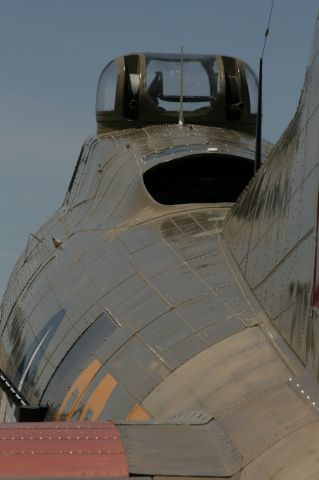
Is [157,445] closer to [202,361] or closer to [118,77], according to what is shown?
[202,361]

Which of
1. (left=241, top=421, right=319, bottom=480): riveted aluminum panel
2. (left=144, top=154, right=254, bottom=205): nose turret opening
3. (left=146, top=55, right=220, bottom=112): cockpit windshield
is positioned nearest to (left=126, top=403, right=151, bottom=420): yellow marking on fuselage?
(left=241, top=421, right=319, bottom=480): riveted aluminum panel

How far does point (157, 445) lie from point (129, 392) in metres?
2.64

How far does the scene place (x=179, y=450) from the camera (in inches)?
229

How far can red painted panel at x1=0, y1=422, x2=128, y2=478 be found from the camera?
17.5 feet

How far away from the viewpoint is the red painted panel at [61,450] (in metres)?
5.34

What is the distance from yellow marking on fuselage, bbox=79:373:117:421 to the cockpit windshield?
824 cm

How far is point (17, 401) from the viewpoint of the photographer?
38.6 feet

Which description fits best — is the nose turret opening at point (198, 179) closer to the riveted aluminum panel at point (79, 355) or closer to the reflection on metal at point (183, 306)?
the reflection on metal at point (183, 306)

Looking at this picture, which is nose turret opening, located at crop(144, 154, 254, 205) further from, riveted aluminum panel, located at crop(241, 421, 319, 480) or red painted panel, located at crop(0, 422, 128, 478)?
riveted aluminum panel, located at crop(241, 421, 319, 480)

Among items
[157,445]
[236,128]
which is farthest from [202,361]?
[236,128]

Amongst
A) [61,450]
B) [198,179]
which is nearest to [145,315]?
[61,450]

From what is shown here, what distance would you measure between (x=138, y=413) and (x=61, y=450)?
8.44ft

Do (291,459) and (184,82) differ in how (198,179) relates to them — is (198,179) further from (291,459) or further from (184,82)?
(291,459)

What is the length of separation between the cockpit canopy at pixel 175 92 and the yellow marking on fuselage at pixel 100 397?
7.94 meters
